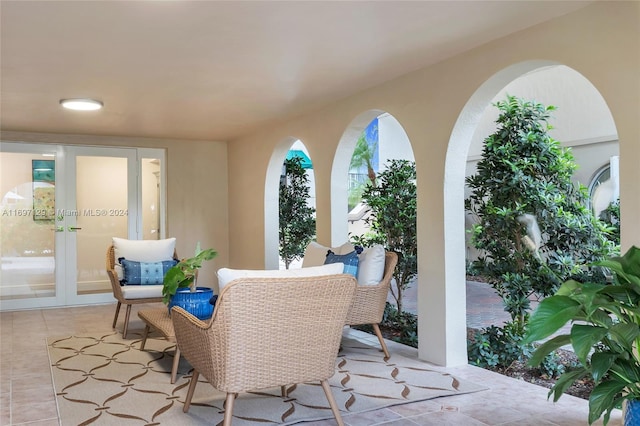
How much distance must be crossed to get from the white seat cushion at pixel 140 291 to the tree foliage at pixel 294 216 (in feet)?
7.50

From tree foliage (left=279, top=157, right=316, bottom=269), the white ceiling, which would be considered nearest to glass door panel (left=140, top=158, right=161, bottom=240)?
tree foliage (left=279, top=157, right=316, bottom=269)

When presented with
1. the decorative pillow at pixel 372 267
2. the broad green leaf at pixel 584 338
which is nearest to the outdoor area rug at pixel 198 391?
the decorative pillow at pixel 372 267

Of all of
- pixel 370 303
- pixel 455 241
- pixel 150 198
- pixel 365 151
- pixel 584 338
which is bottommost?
pixel 370 303

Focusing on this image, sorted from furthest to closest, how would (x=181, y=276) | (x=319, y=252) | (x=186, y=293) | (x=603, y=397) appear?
(x=319, y=252), (x=186, y=293), (x=181, y=276), (x=603, y=397)

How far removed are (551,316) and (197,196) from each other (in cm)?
663

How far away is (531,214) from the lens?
418 cm

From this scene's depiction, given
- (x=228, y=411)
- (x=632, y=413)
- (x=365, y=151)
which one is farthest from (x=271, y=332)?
(x=365, y=151)

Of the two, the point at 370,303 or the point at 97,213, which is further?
the point at 97,213

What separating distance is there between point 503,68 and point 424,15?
0.74 m

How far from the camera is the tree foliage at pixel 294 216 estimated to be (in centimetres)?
720

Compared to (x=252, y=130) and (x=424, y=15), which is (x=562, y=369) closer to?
(x=424, y=15)

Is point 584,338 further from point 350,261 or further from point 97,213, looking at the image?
point 97,213

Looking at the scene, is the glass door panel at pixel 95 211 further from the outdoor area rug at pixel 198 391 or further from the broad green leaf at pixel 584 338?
the broad green leaf at pixel 584 338

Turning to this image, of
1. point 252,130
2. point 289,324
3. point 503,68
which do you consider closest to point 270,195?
point 252,130
